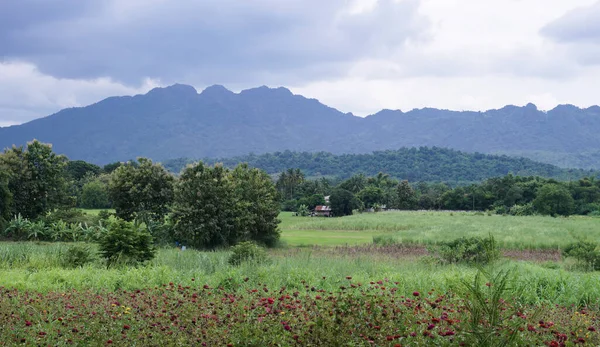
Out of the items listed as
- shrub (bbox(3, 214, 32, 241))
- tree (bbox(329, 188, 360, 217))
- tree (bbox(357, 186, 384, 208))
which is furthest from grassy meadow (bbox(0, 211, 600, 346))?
tree (bbox(357, 186, 384, 208))

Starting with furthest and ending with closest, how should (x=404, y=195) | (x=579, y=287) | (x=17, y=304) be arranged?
(x=404, y=195) < (x=579, y=287) < (x=17, y=304)

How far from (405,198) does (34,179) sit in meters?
74.4

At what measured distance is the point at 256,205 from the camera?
1368 inches

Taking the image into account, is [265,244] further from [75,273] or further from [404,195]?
[404,195]

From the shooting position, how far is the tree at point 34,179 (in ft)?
112

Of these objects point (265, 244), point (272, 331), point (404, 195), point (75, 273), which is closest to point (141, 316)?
point (272, 331)

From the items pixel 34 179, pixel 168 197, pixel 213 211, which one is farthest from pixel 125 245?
pixel 34 179

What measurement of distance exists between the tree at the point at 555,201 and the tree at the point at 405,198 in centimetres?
2518

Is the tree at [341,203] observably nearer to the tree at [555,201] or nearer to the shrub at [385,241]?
the tree at [555,201]

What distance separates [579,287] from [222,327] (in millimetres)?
7734

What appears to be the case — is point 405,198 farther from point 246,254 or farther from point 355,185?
point 246,254

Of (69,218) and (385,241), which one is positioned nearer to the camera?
(69,218)

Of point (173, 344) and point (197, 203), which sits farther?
point (197, 203)

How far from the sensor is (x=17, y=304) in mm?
8047
